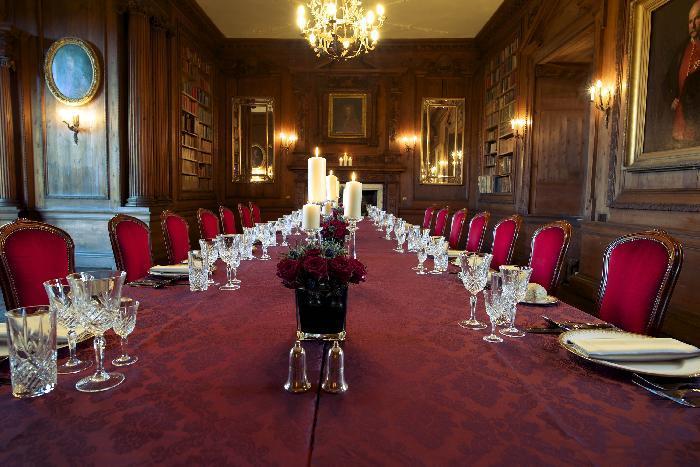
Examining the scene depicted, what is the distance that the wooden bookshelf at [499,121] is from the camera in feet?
23.0

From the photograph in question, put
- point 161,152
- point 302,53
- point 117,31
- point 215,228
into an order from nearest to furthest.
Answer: point 215,228 < point 117,31 < point 161,152 < point 302,53

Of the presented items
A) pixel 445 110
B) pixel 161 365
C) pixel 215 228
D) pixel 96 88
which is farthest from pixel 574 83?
pixel 161 365

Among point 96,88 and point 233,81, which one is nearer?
point 96,88

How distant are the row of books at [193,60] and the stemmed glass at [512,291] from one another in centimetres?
686

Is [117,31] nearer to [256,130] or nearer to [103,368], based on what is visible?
[256,130]

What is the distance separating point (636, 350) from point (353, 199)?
183cm

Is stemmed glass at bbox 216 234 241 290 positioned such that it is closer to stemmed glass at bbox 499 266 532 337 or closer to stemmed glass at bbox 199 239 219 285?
stemmed glass at bbox 199 239 219 285

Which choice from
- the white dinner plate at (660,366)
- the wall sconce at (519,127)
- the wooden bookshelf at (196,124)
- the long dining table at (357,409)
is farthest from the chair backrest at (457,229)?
the wooden bookshelf at (196,124)

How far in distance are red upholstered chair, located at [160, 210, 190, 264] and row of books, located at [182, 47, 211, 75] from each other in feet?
15.6

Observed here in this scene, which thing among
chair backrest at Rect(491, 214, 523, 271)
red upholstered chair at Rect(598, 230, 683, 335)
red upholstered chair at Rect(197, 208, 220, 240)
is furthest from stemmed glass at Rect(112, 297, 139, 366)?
red upholstered chair at Rect(197, 208, 220, 240)

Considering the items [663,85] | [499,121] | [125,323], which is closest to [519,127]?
[499,121]

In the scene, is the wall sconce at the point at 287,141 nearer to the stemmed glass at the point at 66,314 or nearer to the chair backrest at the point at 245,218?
the chair backrest at the point at 245,218

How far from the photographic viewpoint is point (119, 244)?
7.93ft

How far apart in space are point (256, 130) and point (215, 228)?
16.4 ft
